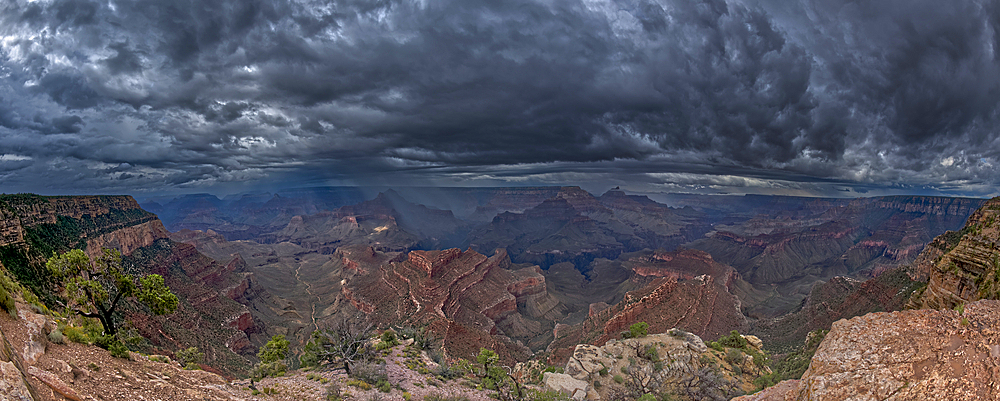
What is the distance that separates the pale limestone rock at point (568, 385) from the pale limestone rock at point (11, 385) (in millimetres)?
23726

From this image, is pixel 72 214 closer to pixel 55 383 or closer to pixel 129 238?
pixel 129 238

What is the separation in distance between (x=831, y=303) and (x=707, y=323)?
24768 millimetres

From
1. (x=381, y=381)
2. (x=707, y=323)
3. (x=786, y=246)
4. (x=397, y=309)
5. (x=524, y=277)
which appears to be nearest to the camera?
(x=381, y=381)

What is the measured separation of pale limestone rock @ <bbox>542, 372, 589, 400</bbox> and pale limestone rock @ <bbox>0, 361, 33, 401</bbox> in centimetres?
2373

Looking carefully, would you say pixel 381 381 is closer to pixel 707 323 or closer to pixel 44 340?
pixel 44 340

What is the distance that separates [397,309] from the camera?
73.8 meters

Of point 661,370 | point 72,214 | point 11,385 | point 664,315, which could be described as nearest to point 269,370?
point 11,385

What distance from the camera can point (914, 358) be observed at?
850 cm

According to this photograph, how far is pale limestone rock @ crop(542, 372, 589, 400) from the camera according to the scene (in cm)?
2402

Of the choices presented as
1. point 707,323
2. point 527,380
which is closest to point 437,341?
point 527,380

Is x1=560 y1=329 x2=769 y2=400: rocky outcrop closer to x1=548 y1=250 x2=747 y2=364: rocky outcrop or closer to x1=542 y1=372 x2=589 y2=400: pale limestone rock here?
x1=542 y1=372 x2=589 y2=400: pale limestone rock

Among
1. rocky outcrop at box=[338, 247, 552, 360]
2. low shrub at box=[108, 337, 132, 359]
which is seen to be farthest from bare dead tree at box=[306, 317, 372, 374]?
rocky outcrop at box=[338, 247, 552, 360]

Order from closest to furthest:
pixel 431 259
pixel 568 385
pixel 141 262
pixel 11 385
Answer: pixel 11 385 → pixel 568 385 → pixel 141 262 → pixel 431 259

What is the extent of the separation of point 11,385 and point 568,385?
81.2 feet
